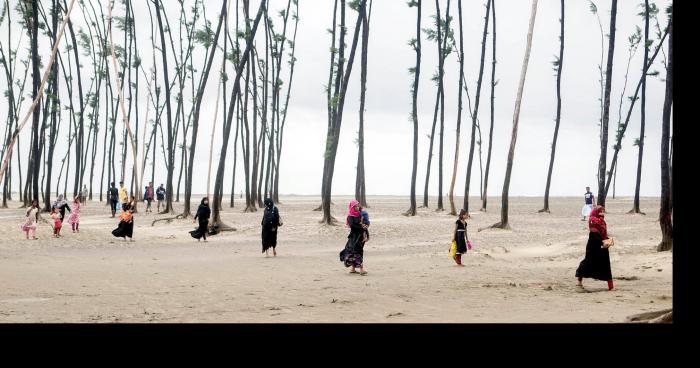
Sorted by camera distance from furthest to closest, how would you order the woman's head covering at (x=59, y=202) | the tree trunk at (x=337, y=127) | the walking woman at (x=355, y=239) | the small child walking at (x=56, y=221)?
the tree trunk at (x=337, y=127) < the small child walking at (x=56, y=221) < the woman's head covering at (x=59, y=202) < the walking woman at (x=355, y=239)

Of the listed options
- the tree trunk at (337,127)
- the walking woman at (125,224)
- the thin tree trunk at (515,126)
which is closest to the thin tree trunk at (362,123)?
the tree trunk at (337,127)

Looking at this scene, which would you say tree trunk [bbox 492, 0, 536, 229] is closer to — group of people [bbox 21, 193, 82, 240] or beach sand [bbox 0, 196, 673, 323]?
beach sand [bbox 0, 196, 673, 323]

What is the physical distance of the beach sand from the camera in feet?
31.7

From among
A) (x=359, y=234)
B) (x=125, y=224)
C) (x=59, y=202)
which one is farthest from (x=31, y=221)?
(x=359, y=234)

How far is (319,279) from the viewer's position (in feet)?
46.7

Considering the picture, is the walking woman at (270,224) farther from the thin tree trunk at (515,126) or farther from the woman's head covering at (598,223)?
the thin tree trunk at (515,126)

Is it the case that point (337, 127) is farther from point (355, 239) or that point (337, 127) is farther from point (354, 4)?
point (355, 239)

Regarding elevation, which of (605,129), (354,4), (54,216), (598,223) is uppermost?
(354,4)

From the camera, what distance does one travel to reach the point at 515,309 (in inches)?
393

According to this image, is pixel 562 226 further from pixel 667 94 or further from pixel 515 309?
pixel 515 309

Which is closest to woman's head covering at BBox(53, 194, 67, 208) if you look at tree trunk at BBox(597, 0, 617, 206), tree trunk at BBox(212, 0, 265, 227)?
tree trunk at BBox(212, 0, 265, 227)

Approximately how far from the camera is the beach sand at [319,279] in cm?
967
